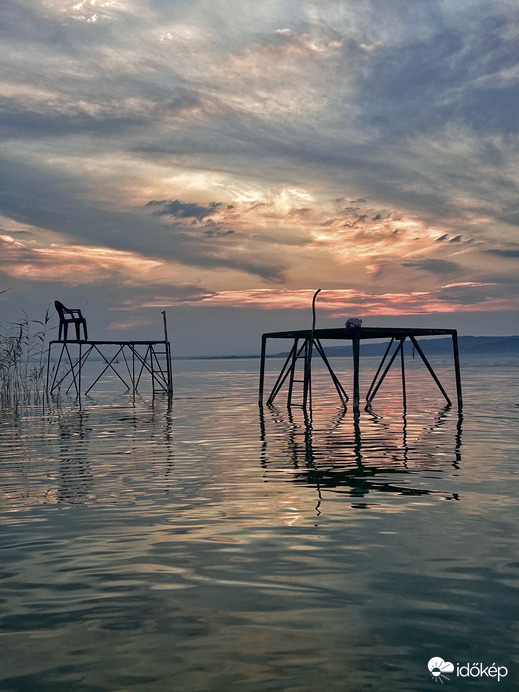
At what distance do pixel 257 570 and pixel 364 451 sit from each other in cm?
867

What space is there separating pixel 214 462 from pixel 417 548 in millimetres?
6836

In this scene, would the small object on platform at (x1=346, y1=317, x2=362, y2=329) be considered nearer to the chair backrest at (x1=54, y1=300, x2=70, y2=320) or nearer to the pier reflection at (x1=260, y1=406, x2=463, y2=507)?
the pier reflection at (x1=260, y1=406, x2=463, y2=507)

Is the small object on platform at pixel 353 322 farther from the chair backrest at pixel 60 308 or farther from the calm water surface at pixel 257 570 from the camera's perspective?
the chair backrest at pixel 60 308

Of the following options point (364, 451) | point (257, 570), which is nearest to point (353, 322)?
point (364, 451)

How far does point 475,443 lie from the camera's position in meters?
15.6

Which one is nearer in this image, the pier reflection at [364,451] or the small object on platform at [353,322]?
the pier reflection at [364,451]

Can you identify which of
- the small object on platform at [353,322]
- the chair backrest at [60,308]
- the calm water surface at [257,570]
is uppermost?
the chair backrest at [60,308]

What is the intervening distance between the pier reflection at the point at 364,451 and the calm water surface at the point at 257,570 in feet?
0.31

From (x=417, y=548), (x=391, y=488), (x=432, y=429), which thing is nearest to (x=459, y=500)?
(x=391, y=488)

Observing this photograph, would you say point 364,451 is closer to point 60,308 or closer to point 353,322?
point 353,322

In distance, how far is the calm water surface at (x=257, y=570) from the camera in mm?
4312

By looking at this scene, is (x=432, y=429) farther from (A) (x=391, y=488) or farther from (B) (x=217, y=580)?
(B) (x=217, y=580)

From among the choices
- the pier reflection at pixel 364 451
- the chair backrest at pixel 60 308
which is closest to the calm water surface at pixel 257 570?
the pier reflection at pixel 364 451

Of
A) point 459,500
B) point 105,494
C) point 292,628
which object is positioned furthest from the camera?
point 105,494
